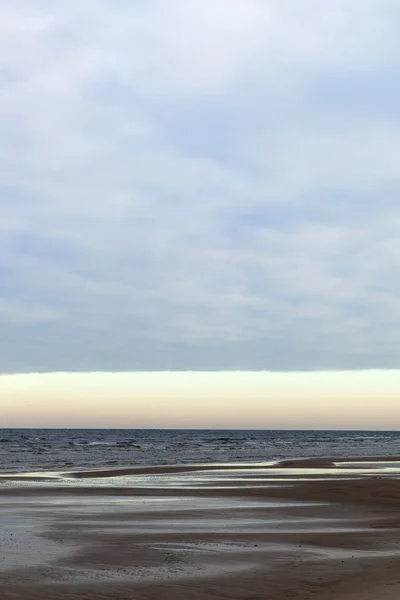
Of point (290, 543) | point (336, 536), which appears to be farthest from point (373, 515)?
point (290, 543)

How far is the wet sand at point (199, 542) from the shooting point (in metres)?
12.5

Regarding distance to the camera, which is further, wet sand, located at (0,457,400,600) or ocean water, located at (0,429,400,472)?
ocean water, located at (0,429,400,472)

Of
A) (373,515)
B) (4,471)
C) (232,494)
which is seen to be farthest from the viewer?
(4,471)

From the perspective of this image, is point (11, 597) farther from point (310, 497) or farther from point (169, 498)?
point (310, 497)

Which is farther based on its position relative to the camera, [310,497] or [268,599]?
[310,497]

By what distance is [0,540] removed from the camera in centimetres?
1697

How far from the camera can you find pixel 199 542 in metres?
17.2

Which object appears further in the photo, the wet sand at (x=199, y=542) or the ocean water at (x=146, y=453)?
the ocean water at (x=146, y=453)

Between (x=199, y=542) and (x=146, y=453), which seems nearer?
(x=199, y=542)

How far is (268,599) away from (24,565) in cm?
490

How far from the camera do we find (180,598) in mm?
11852

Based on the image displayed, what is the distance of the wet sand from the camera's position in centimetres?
1245

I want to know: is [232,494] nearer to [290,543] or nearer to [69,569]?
[290,543]

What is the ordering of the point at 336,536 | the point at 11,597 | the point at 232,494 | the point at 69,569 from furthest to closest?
the point at 232,494 → the point at 336,536 → the point at 69,569 → the point at 11,597
